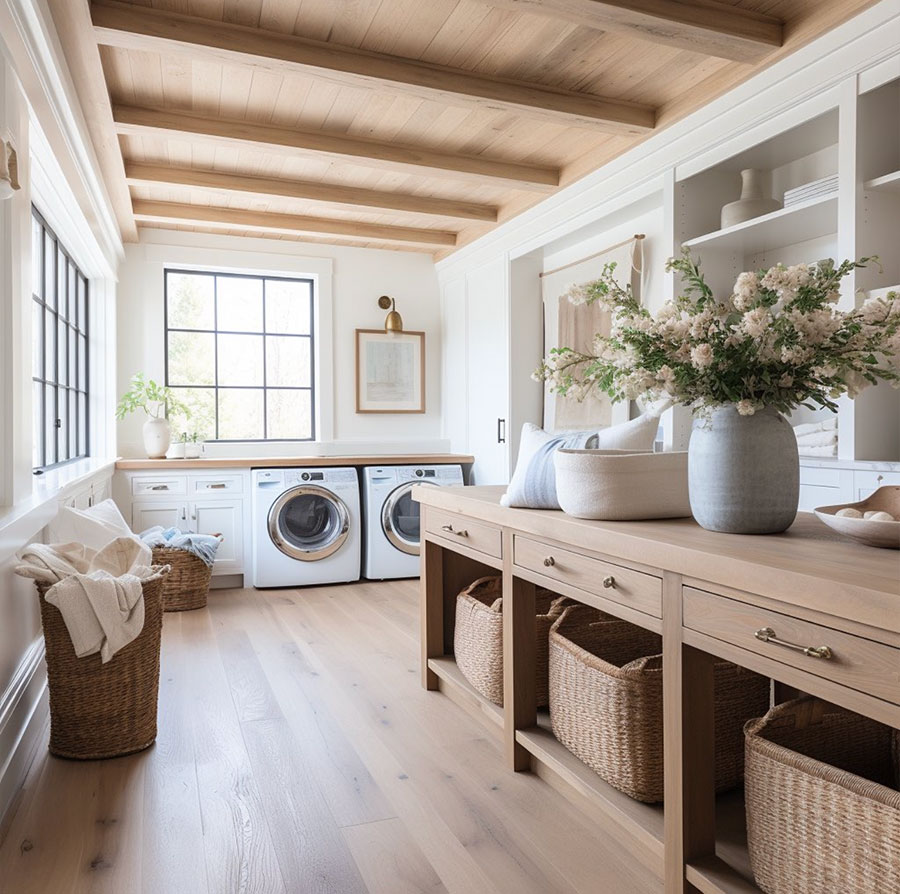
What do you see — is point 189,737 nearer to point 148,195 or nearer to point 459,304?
point 148,195

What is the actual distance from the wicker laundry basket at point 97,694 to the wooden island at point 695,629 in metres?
1.16

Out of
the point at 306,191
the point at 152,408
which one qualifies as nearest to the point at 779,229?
the point at 306,191

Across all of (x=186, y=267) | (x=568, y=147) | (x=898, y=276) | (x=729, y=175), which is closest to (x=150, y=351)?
(x=186, y=267)

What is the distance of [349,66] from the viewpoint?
9.70ft

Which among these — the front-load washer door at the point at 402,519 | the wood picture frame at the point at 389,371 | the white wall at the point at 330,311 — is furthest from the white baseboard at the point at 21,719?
the wood picture frame at the point at 389,371

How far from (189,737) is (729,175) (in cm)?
318

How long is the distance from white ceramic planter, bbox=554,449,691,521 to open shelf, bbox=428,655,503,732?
2.95 ft

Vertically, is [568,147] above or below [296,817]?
above

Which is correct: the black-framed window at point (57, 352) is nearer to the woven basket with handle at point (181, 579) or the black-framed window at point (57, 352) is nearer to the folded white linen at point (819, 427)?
the woven basket with handle at point (181, 579)

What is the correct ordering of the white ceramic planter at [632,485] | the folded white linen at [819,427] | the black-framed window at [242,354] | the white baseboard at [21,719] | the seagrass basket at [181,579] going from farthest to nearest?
the black-framed window at [242,354] → the seagrass basket at [181,579] → the folded white linen at [819,427] → the white baseboard at [21,719] → the white ceramic planter at [632,485]

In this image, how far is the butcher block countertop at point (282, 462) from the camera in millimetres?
4953

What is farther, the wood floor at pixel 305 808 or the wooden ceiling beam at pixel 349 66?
the wooden ceiling beam at pixel 349 66

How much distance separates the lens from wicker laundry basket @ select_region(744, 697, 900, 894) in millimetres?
1263

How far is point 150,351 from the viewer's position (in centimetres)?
548
